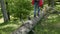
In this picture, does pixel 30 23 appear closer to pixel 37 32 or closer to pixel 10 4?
pixel 37 32

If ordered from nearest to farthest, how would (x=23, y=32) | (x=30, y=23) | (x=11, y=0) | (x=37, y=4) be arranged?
(x=23, y=32)
(x=30, y=23)
(x=37, y=4)
(x=11, y=0)

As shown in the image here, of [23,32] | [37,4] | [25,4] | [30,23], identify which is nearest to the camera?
[23,32]

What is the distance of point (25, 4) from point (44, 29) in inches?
181

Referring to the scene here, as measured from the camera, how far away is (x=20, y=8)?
1422 centimetres

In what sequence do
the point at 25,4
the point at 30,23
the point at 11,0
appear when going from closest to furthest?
the point at 30,23
the point at 25,4
the point at 11,0

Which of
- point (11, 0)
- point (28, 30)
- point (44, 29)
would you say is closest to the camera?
point (28, 30)

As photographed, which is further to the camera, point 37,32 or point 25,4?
point 25,4

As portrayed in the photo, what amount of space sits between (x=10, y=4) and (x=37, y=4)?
4.83 m

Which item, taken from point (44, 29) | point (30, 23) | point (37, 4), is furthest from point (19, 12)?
point (30, 23)

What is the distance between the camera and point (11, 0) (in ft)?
49.5

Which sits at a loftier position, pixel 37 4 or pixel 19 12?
pixel 37 4

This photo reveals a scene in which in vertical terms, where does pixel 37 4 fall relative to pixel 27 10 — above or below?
above

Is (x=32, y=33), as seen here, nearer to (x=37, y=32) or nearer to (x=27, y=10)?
(x=37, y=32)

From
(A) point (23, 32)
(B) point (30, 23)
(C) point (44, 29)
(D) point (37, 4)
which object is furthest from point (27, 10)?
(A) point (23, 32)
